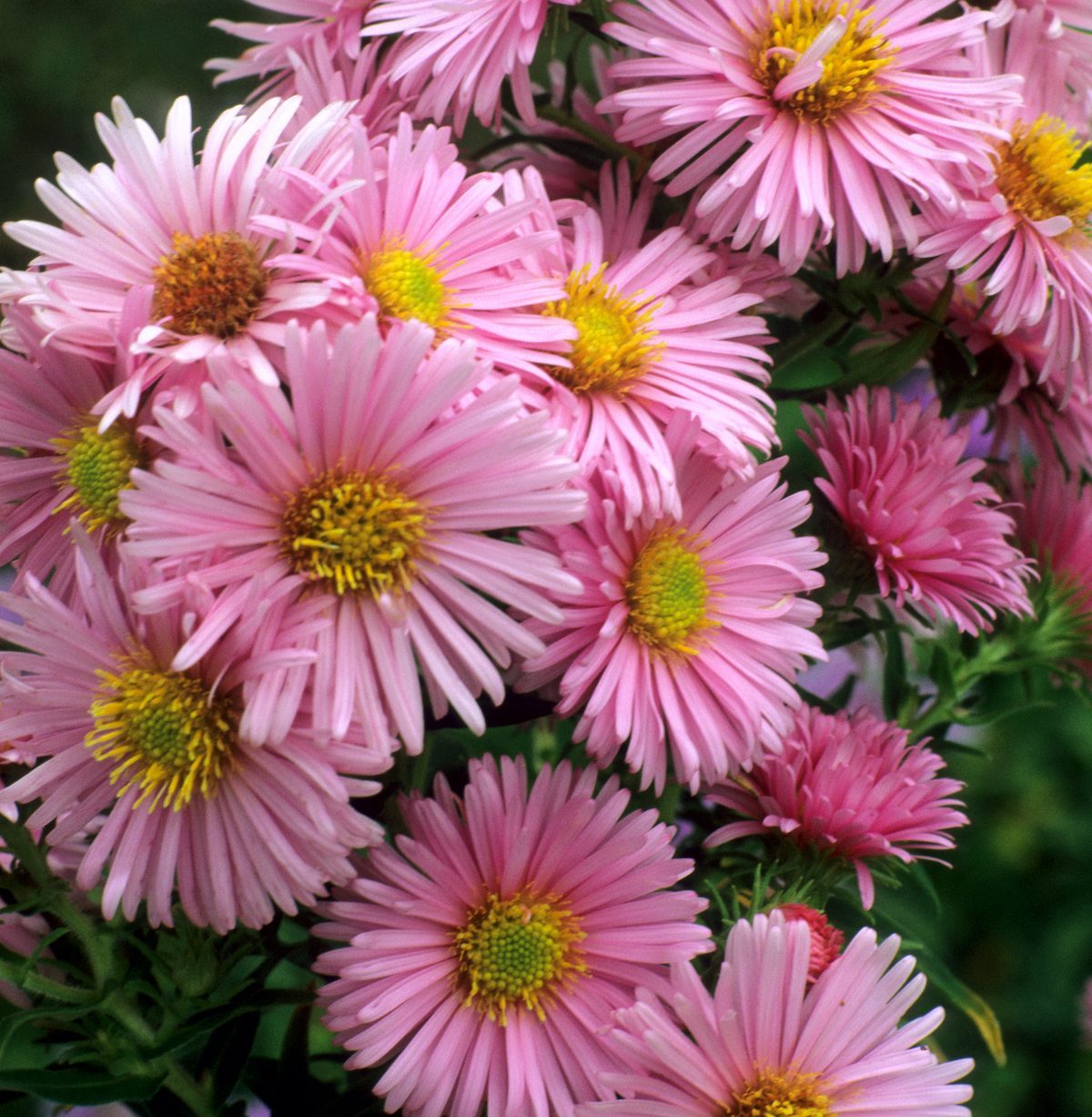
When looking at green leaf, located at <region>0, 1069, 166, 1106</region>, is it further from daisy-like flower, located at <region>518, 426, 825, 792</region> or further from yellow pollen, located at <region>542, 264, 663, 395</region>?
yellow pollen, located at <region>542, 264, 663, 395</region>

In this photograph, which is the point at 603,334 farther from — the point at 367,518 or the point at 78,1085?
→ the point at 78,1085

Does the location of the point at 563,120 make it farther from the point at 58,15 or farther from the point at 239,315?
the point at 58,15

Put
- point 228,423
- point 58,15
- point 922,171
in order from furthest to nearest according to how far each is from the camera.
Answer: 1. point 58,15
2. point 922,171
3. point 228,423

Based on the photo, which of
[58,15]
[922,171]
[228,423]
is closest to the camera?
[228,423]

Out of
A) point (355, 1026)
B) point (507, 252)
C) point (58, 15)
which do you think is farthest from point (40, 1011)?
point (58, 15)

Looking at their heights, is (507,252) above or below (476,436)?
above

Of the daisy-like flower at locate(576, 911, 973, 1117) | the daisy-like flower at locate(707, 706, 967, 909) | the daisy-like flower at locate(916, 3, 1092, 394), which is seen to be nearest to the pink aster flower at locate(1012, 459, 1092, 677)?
the daisy-like flower at locate(916, 3, 1092, 394)

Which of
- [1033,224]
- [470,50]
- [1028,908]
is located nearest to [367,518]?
[470,50]

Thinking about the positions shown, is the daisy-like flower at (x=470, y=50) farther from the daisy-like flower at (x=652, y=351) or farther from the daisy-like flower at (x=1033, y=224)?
the daisy-like flower at (x=1033, y=224)
